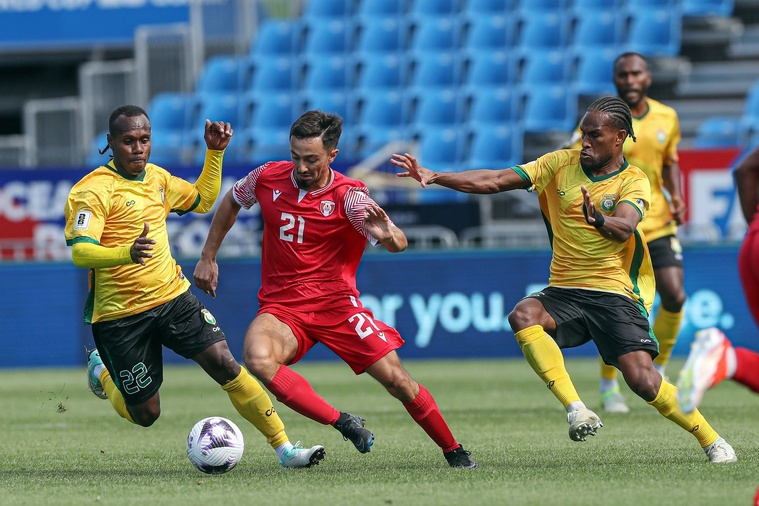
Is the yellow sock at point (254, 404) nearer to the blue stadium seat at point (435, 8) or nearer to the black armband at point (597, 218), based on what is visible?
the black armband at point (597, 218)

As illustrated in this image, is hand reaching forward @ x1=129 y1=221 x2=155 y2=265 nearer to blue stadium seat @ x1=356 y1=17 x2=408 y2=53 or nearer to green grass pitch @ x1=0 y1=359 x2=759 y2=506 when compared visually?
green grass pitch @ x1=0 y1=359 x2=759 y2=506

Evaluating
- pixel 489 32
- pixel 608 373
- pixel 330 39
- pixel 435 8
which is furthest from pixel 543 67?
pixel 608 373

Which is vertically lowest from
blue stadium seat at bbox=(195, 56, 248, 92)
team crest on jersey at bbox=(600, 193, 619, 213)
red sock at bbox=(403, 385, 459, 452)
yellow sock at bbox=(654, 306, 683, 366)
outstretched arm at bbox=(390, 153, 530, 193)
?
yellow sock at bbox=(654, 306, 683, 366)

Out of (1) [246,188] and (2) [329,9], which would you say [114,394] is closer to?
(1) [246,188]

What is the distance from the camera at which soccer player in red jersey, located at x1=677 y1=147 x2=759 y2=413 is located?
220 inches

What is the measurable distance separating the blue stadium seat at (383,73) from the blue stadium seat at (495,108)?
1.70 m

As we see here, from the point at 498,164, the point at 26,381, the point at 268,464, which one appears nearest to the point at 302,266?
the point at 268,464

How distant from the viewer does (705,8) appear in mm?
20688

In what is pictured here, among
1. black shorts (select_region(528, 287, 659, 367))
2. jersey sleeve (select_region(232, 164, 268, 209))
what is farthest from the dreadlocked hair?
jersey sleeve (select_region(232, 164, 268, 209))

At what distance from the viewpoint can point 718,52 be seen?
2131 centimetres

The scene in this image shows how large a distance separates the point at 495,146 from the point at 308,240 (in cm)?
1294

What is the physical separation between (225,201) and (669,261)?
4.22 metres

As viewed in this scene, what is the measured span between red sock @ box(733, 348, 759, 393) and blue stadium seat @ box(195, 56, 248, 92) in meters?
17.9

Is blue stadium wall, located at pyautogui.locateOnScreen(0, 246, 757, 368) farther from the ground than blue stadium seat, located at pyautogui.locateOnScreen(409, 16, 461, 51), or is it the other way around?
blue stadium seat, located at pyautogui.locateOnScreen(409, 16, 461, 51)
